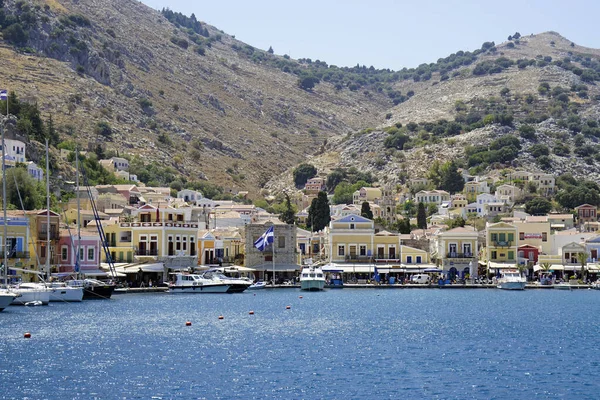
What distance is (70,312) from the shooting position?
73.4 metres

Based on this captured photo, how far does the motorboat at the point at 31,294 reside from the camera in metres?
76.5

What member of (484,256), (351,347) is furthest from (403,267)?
(351,347)

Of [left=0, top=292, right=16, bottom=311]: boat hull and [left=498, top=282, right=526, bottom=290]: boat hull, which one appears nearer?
[left=0, top=292, right=16, bottom=311]: boat hull

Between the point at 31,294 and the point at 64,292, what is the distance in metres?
4.25

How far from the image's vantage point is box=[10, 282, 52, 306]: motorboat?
251 feet

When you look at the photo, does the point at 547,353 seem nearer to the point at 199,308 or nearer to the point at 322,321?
the point at 322,321

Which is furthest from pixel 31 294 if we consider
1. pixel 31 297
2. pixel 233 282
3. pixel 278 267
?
pixel 278 267

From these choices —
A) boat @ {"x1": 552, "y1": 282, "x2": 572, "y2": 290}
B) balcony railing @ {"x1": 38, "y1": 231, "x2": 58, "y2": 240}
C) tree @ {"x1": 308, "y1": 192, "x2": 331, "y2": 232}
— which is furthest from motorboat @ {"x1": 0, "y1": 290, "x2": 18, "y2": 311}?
tree @ {"x1": 308, "y1": 192, "x2": 331, "y2": 232}

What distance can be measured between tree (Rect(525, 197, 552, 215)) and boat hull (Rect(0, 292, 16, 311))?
377ft

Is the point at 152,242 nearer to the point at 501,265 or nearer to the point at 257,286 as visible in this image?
the point at 257,286

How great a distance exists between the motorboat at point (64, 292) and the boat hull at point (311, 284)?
972 inches

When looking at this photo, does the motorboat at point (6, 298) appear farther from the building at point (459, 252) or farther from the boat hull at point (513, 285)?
the building at point (459, 252)

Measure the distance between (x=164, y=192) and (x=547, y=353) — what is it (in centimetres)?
10336

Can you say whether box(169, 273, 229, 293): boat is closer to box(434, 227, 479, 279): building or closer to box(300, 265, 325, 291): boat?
box(300, 265, 325, 291): boat
